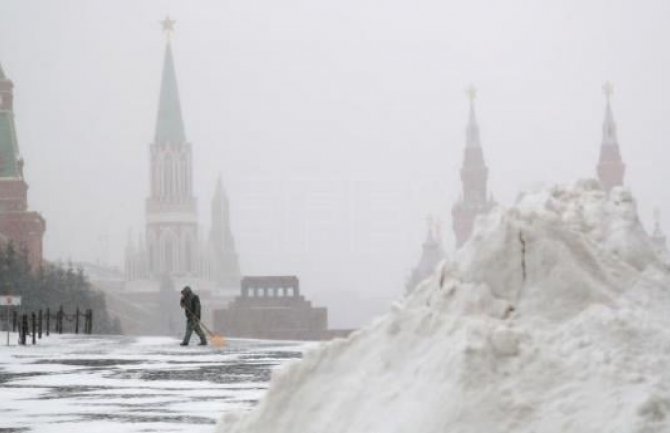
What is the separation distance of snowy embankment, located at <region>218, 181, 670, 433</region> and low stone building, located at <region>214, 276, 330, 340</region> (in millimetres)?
134585

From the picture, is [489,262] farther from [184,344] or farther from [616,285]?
[184,344]

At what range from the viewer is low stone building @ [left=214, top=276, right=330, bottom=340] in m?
147

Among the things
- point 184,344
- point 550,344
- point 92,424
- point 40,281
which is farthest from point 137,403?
point 40,281

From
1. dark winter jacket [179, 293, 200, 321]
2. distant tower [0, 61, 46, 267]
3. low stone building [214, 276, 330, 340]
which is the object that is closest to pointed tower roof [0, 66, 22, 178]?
distant tower [0, 61, 46, 267]

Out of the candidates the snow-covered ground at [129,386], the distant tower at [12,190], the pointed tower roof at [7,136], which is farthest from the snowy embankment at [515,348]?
the pointed tower roof at [7,136]

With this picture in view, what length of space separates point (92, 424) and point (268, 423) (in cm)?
688

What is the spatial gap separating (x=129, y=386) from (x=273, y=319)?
125194mm

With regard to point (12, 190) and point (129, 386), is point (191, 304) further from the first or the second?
point (12, 190)

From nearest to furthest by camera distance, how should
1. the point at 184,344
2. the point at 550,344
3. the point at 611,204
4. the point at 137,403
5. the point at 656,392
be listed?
the point at 656,392
the point at 550,344
the point at 611,204
the point at 137,403
the point at 184,344

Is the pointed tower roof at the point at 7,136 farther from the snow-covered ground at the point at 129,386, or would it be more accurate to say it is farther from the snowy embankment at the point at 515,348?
the snowy embankment at the point at 515,348

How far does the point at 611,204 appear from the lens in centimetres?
1095

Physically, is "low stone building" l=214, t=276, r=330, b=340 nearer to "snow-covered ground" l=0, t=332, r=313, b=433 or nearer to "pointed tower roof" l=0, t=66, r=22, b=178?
"pointed tower roof" l=0, t=66, r=22, b=178

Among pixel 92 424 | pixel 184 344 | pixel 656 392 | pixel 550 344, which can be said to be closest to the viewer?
pixel 656 392

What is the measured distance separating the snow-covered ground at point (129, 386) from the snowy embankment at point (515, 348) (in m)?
5.72
